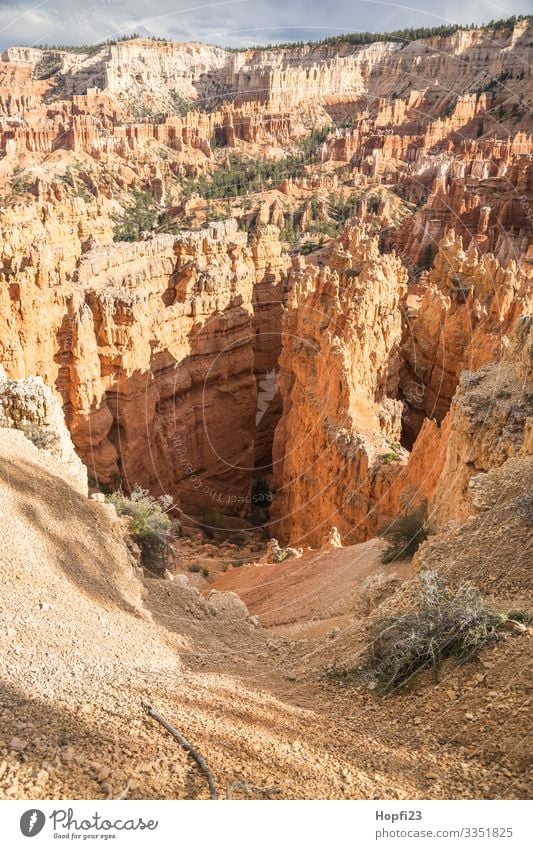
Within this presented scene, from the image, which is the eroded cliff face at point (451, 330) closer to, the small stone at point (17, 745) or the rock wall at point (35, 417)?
the rock wall at point (35, 417)

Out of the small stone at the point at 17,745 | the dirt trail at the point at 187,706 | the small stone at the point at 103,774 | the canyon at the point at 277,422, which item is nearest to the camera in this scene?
the small stone at the point at 103,774

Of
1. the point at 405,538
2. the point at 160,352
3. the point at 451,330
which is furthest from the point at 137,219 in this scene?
the point at 405,538

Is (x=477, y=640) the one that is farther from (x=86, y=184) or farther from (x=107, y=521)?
(x=86, y=184)

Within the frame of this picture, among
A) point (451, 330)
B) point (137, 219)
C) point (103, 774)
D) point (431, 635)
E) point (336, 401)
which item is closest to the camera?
point (103, 774)

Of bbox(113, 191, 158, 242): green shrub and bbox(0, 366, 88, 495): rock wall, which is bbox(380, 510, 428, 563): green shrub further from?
bbox(113, 191, 158, 242): green shrub

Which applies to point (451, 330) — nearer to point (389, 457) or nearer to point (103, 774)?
point (389, 457)

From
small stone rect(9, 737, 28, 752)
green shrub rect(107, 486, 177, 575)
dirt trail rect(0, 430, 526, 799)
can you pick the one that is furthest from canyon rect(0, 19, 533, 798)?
green shrub rect(107, 486, 177, 575)

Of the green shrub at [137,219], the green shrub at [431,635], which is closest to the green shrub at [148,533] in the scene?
the green shrub at [431,635]
